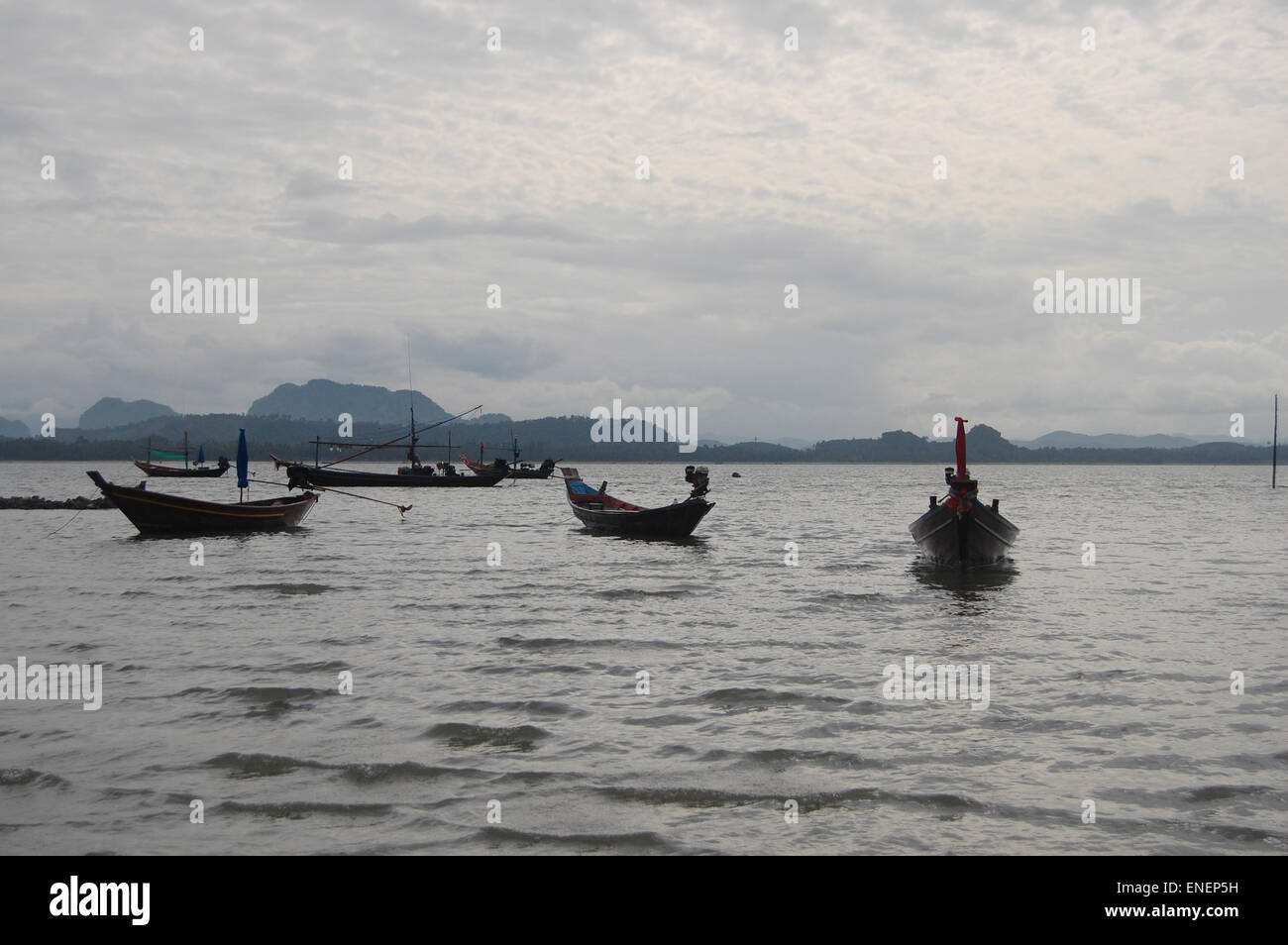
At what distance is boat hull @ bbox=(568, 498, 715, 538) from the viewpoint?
36031 millimetres

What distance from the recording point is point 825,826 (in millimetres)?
7887

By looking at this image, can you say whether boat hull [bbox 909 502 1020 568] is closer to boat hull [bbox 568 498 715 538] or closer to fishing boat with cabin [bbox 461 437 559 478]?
boat hull [bbox 568 498 715 538]

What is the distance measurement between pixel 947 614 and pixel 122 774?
1572 centimetres

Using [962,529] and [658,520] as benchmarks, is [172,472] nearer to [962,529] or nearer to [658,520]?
[658,520]

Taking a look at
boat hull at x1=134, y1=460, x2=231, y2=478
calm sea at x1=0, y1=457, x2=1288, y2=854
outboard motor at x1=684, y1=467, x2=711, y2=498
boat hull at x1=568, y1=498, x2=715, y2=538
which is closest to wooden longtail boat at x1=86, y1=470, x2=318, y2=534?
calm sea at x1=0, y1=457, x2=1288, y2=854

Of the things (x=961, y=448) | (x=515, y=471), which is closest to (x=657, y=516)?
(x=961, y=448)

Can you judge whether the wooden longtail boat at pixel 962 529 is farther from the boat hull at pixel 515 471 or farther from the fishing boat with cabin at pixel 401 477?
the boat hull at pixel 515 471

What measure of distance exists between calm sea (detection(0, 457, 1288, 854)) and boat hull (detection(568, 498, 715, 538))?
974 centimetres

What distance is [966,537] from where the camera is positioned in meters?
27.2

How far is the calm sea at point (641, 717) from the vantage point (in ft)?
25.8

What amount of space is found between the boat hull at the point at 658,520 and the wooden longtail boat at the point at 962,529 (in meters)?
9.50
